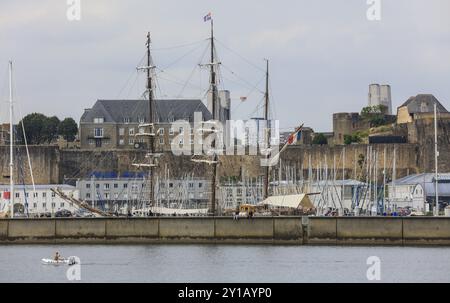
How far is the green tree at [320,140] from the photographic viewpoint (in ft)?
604

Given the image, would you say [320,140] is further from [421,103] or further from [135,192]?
[135,192]

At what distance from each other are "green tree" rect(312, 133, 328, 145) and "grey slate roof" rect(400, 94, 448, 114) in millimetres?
10372

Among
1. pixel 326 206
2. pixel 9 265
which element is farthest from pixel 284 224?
pixel 326 206

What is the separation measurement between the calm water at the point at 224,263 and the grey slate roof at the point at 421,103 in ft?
318

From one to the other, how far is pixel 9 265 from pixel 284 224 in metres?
16.0

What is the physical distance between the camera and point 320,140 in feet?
608

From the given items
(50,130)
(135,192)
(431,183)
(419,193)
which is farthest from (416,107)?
(135,192)

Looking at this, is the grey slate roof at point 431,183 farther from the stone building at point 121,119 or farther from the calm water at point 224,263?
the calm water at point 224,263

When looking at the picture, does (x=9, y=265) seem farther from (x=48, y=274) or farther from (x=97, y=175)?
(x=97, y=175)

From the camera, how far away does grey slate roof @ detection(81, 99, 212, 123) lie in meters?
164

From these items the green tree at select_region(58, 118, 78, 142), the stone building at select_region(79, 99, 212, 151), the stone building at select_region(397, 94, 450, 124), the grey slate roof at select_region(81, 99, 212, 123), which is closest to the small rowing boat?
the grey slate roof at select_region(81, 99, 212, 123)

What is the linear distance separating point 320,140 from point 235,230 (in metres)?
103
